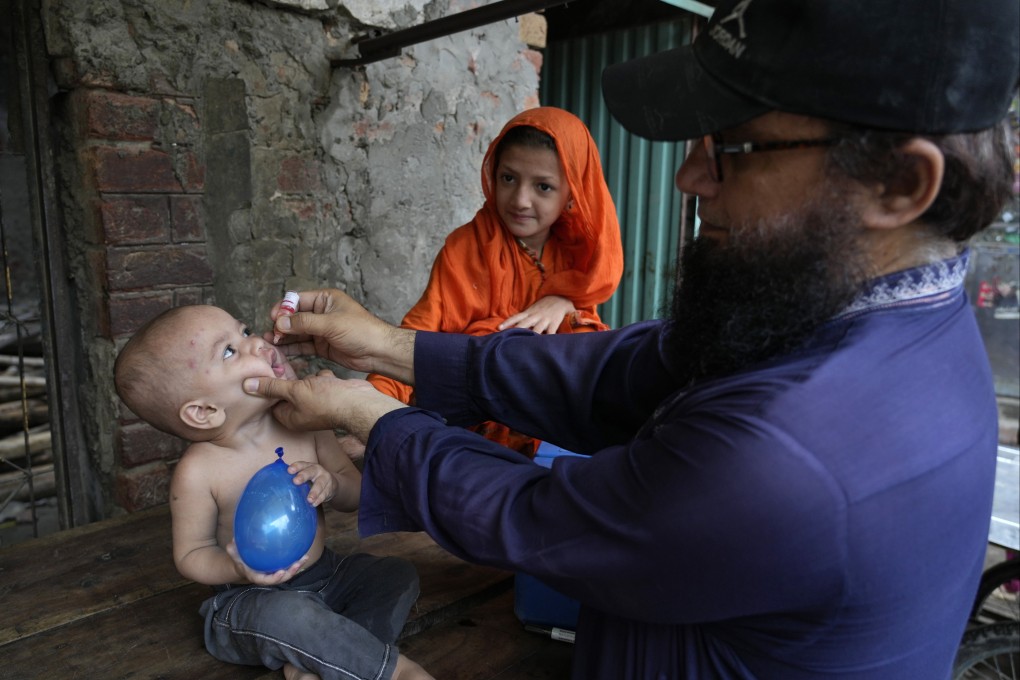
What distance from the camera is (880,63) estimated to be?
94 cm

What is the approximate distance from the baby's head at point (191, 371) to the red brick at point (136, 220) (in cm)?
88

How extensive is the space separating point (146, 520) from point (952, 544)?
2042 millimetres

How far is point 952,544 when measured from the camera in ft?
3.23

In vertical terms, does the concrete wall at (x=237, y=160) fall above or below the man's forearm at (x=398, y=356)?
above

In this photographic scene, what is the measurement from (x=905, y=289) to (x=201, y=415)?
4.48 feet

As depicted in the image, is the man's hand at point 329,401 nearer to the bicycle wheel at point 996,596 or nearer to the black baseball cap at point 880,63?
the black baseball cap at point 880,63

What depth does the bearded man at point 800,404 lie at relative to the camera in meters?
0.90

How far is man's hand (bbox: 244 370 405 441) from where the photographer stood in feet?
4.38

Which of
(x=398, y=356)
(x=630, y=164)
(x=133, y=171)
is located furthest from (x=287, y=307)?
(x=630, y=164)

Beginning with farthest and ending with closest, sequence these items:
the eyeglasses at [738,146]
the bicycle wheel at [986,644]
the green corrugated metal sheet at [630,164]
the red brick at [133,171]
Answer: the green corrugated metal sheet at [630,164], the bicycle wheel at [986,644], the red brick at [133,171], the eyeglasses at [738,146]

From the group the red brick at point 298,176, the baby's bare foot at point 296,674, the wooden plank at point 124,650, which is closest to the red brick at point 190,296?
the red brick at point 298,176

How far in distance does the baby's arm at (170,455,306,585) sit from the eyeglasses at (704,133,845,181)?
1.09 m

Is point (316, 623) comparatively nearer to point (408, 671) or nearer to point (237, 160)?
point (408, 671)

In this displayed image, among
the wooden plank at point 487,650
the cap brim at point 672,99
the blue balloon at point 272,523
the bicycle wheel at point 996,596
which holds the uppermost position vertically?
the cap brim at point 672,99
